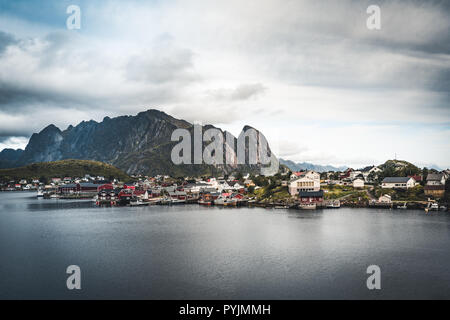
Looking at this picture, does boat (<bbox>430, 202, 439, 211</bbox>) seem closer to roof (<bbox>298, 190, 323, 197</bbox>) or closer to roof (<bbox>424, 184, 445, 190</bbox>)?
roof (<bbox>424, 184, 445, 190</bbox>)

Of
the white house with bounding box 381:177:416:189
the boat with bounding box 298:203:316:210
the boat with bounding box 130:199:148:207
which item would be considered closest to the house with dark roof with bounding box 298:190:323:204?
the boat with bounding box 298:203:316:210

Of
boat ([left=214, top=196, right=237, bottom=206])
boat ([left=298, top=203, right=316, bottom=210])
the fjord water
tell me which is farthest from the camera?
boat ([left=214, top=196, right=237, bottom=206])

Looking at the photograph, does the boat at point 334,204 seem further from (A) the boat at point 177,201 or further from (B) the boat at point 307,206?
(A) the boat at point 177,201

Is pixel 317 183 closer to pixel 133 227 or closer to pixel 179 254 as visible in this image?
pixel 133 227

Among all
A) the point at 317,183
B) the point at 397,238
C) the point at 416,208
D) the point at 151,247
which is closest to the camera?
the point at 151,247

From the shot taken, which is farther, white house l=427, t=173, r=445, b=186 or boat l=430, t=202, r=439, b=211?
white house l=427, t=173, r=445, b=186
